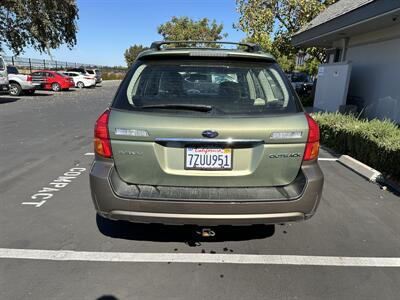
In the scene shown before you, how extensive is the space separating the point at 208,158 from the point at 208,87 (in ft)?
2.44

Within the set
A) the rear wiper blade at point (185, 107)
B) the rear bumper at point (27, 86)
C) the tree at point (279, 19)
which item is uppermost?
the tree at point (279, 19)

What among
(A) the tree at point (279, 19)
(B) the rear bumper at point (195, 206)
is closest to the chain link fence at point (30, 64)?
(A) the tree at point (279, 19)

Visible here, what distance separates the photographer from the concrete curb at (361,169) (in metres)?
5.18

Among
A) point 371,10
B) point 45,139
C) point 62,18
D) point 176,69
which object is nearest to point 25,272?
point 176,69

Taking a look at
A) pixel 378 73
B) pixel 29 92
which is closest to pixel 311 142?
pixel 378 73

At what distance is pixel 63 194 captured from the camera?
4.40 meters

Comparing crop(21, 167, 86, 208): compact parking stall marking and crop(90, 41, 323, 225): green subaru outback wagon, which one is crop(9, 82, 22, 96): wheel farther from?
crop(90, 41, 323, 225): green subaru outback wagon

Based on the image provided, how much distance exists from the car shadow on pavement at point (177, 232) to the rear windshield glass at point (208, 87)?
1396 mm

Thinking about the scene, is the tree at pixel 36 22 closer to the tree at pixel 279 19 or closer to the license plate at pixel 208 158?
the tree at pixel 279 19

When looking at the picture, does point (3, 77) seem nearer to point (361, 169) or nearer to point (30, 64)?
point (361, 169)

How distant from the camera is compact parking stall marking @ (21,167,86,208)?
4156 mm

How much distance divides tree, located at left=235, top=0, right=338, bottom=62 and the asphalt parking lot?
15069 mm

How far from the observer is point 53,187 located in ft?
15.3

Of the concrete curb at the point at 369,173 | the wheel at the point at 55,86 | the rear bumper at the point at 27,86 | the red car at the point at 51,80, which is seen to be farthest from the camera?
the wheel at the point at 55,86
